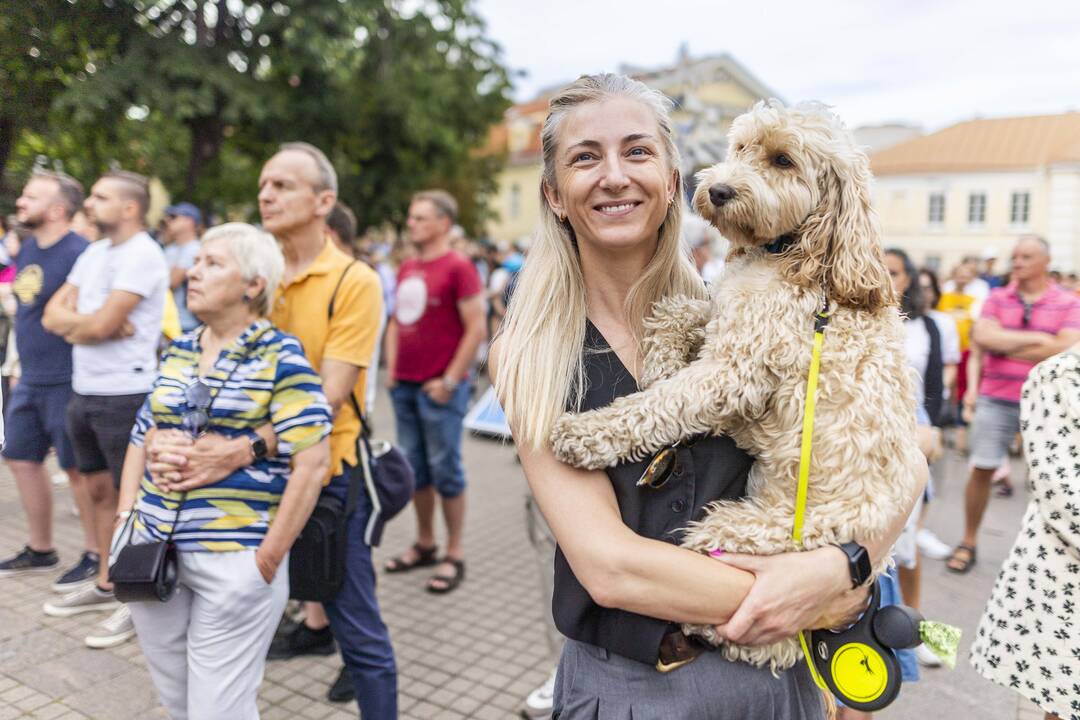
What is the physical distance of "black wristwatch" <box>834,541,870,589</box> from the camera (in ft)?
5.05

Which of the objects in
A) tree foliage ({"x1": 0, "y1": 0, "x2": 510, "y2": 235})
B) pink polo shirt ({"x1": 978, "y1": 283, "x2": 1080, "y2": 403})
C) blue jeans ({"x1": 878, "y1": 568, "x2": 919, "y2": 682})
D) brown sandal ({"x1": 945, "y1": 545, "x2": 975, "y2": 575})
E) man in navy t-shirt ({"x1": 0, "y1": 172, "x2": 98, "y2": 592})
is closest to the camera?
blue jeans ({"x1": 878, "y1": 568, "x2": 919, "y2": 682})

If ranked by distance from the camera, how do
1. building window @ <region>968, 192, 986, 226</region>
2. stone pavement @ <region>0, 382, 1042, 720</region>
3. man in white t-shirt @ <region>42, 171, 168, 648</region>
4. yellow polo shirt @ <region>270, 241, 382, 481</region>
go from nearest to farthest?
yellow polo shirt @ <region>270, 241, 382, 481</region>
stone pavement @ <region>0, 382, 1042, 720</region>
man in white t-shirt @ <region>42, 171, 168, 648</region>
building window @ <region>968, 192, 986, 226</region>

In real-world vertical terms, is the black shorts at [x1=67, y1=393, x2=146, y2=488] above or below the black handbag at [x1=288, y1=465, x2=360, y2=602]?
above

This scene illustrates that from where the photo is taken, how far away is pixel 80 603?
14.1 ft

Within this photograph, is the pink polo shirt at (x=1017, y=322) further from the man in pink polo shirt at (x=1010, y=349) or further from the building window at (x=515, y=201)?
the building window at (x=515, y=201)

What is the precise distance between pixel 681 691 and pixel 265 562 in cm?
158

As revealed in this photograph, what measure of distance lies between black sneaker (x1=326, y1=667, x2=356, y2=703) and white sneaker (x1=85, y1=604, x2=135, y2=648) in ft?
3.96

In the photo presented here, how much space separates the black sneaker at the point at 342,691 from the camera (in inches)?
139

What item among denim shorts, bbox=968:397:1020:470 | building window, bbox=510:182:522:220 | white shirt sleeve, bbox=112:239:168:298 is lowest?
denim shorts, bbox=968:397:1020:470

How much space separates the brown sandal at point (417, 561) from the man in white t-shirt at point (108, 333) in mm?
1644

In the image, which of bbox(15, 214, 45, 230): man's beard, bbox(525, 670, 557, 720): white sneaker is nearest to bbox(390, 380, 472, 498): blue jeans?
bbox(525, 670, 557, 720): white sneaker

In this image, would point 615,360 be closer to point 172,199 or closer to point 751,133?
point 751,133

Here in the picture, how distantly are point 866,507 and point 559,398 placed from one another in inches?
26.8

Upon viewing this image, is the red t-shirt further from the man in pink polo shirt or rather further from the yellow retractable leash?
the man in pink polo shirt
